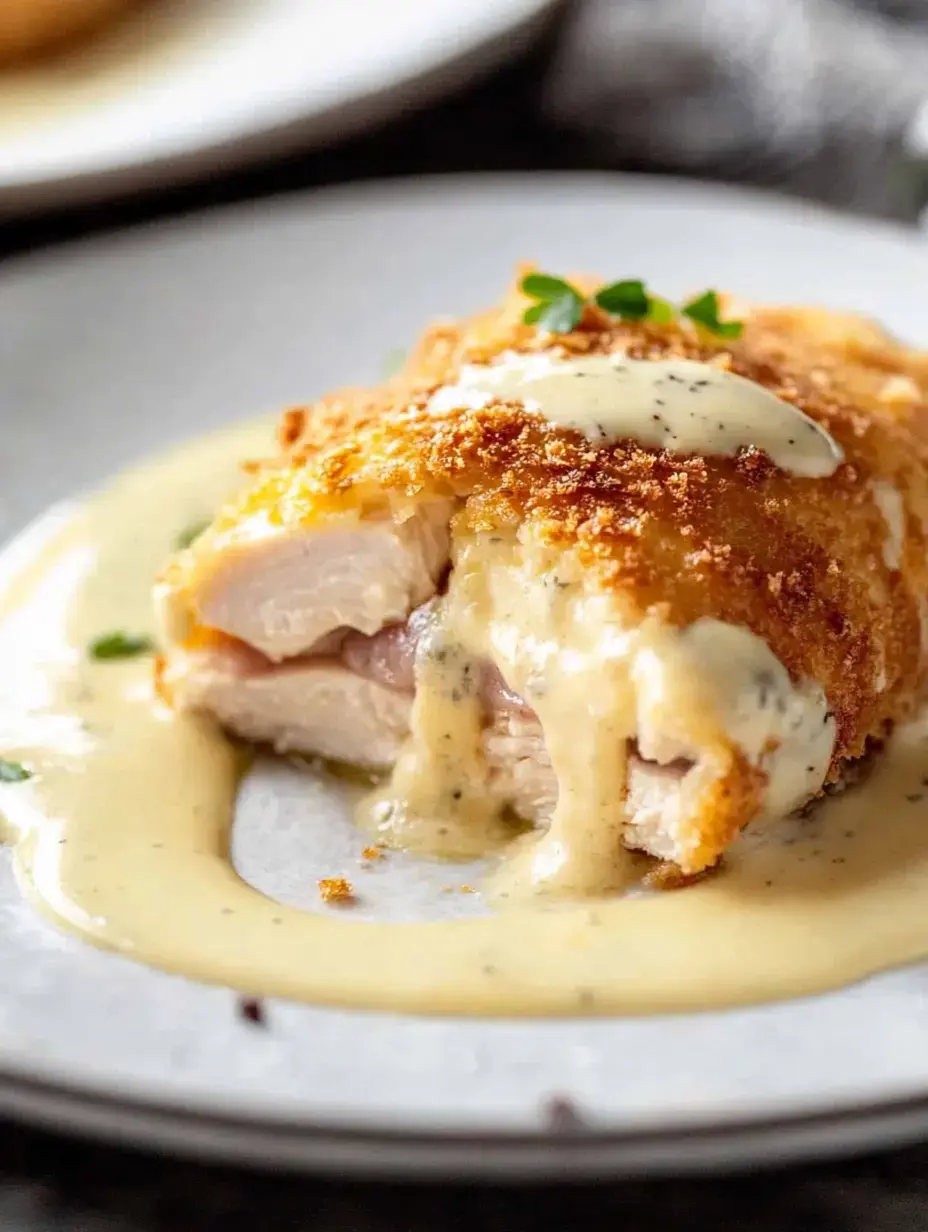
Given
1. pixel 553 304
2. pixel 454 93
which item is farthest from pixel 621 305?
pixel 454 93

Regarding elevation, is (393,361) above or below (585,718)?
above

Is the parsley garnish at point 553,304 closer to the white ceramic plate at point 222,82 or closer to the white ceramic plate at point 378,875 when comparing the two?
the white ceramic plate at point 378,875

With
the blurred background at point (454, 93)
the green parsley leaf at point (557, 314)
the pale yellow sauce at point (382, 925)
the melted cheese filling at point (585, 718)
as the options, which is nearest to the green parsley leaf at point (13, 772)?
the pale yellow sauce at point (382, 925)

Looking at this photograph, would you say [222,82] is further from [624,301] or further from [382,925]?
[382,925]

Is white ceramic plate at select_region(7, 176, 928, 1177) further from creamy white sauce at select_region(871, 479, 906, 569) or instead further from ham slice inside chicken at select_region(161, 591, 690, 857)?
creamy white sauce at select_region(871, 479, 906, 569)

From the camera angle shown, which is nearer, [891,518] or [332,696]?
[891,518]

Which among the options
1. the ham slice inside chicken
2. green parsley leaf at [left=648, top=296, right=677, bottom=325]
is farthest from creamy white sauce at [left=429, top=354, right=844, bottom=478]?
the ham slice inside chicken

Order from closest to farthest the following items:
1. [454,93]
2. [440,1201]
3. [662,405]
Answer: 1. [440,1201]
2. [662,405]
3. [454,93]
